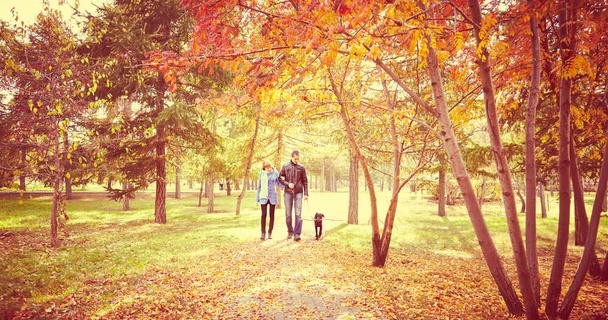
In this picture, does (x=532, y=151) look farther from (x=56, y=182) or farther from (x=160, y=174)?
(x=160, y=174)

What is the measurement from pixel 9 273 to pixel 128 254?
7.27ft

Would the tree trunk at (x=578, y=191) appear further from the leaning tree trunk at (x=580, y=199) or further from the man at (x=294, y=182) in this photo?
the man at (x=294, y=182)

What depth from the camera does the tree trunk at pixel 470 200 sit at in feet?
12.5

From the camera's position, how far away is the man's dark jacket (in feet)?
27.1

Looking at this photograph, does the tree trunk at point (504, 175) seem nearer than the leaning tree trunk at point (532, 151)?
Yes

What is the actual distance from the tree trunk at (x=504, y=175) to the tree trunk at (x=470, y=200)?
153 millimetres

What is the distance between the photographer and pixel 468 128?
738 centimetres

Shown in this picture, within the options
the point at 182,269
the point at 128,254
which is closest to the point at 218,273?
the point at 182,269

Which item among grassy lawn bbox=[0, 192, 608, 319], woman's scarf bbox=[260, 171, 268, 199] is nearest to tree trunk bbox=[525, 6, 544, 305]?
grassy lawn bbox=[0, 192, 608, 319]

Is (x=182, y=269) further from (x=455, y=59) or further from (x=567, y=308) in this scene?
(x=455, y=59)

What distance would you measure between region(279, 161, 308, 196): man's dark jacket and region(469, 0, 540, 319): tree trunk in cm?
492

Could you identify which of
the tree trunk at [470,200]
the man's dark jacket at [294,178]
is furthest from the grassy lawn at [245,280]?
the man's dark jacket at [294,178]

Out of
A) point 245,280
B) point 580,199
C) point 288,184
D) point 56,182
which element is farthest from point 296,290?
point 56,182

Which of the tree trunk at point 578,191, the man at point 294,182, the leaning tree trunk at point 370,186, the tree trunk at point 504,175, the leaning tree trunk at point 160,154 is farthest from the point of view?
the leaning tree trunk at point 160,154
